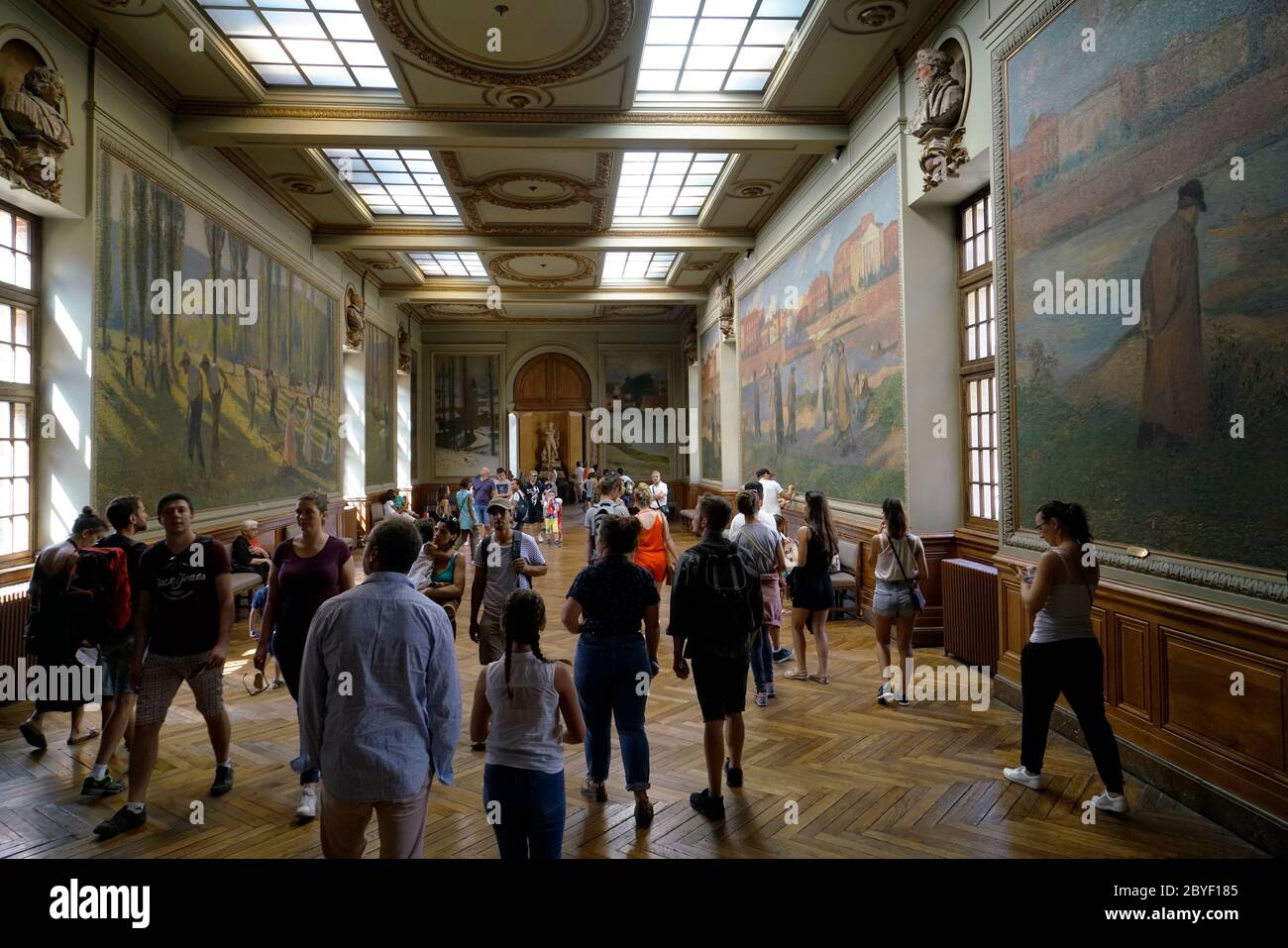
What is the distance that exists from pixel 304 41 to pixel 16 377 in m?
4.20

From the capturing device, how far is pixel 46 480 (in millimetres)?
6762

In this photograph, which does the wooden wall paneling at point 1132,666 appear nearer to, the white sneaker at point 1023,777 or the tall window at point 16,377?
the white sneaker at point 1023,777

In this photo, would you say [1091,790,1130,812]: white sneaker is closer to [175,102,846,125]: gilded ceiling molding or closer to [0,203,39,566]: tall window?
[175,102,846,125]: gilded ceiling molding

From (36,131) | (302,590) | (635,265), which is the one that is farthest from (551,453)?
(302,590)

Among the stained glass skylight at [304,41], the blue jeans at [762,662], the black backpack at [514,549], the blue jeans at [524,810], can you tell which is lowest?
the blue jeans at [762,662]

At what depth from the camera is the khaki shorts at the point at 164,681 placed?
369 centimetres

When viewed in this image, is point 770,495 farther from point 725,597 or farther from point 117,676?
point 117,676

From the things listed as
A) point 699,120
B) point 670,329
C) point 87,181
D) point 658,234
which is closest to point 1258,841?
point 699,120

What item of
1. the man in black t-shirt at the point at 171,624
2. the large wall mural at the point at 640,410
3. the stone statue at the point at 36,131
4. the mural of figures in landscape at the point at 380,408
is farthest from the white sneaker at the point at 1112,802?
the large wall mural at the point at 640,410

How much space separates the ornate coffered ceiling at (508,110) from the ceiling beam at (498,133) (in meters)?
0.02

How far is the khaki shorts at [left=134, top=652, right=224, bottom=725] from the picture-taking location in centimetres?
369

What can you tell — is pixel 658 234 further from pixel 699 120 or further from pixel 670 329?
pixel 670 329
